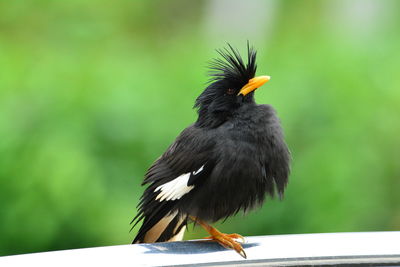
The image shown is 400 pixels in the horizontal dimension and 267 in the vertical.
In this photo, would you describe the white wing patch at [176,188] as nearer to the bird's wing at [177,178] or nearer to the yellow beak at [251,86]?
the bird's wing at [177,178]

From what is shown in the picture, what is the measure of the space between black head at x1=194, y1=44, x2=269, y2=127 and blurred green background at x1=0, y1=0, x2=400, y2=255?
1227 millimetres

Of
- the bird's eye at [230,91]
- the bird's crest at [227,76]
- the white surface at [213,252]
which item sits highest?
the bird's crest at [227,76]

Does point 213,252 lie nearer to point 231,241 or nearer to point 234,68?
point 231,241

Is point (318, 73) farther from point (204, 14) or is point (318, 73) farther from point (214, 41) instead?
point (204, 14)

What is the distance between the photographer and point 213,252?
2.46 meters

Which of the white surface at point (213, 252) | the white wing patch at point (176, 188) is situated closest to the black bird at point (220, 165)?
the white wing patch at point (176, 188)

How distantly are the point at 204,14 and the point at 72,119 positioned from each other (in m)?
4.96

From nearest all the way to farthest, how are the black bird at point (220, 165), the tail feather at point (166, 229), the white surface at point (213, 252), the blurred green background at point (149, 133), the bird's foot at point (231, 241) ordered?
the white surface at point (213, 252), the bird's foot at point (231, 241), the black bird at point (220, 165), the tail feather at point (166, 229), the blurred green background at point (149, 133)

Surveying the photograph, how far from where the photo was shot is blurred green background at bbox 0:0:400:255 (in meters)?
4.34

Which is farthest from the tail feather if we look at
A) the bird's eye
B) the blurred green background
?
the blurred green background

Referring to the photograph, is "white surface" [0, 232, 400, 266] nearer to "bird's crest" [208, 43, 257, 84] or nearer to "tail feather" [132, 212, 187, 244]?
"tail feather" [132, 212, 187, 244]

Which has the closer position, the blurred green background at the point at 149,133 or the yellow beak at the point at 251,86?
the yellow beak at the point at 251,86

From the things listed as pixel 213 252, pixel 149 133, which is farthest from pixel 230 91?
pixel 149 133

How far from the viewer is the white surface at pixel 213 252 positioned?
2.24m
